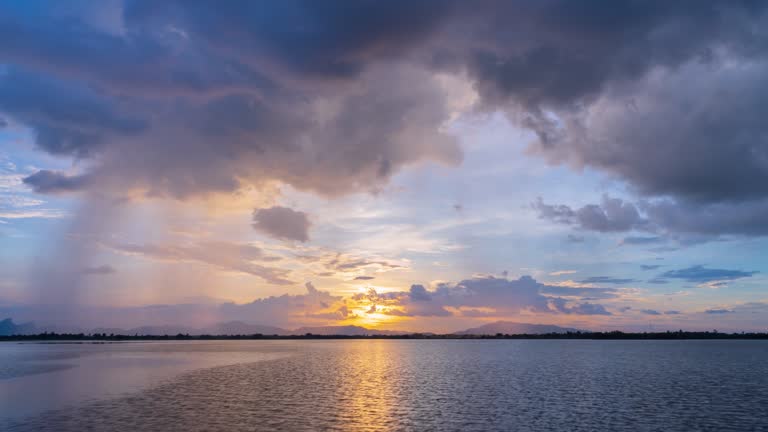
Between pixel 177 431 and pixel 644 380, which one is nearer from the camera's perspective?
pixel 177 431

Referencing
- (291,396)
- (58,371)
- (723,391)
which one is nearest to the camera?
(291,396)

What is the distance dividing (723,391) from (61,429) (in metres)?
73.8

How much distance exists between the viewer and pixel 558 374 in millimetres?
93062

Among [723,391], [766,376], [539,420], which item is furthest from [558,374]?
[539,420]

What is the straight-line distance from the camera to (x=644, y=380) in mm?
82688

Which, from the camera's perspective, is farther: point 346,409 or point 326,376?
point 326,376

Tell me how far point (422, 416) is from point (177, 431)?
21.0 m

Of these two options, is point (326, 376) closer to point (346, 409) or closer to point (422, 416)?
point (346, 409)

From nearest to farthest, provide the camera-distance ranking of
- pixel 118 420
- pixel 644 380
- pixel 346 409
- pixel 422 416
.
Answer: pixel 118 420 < pixel 422 416 < pixel 346 409 < pixel 644 380

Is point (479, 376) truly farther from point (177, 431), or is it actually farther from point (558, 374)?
point (177, 431)

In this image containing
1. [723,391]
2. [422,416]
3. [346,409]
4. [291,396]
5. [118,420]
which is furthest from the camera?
[723,391]

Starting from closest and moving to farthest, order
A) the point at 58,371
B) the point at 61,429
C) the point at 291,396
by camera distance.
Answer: the point at 61,429 < the point at 291,396 < the point at 58,371

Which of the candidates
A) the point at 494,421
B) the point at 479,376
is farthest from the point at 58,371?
the point at 494,421

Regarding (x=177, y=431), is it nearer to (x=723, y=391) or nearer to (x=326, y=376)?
(x=326, y=376)
